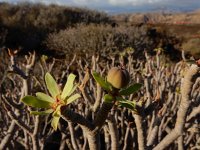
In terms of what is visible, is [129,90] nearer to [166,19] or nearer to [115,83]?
[115,83]

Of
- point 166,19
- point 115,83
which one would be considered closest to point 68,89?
point 115,83

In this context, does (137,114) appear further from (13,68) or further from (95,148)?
(13,68)

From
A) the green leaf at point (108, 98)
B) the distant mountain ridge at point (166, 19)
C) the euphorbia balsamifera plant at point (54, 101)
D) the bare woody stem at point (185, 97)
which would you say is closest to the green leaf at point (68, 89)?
the euphorbia balsamifera plant at point (54, 101)

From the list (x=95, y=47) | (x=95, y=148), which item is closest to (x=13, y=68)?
(x=95, y=148)

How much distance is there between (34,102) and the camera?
1070 millimetres

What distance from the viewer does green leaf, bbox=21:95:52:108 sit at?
105 cm

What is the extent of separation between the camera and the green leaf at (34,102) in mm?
1049

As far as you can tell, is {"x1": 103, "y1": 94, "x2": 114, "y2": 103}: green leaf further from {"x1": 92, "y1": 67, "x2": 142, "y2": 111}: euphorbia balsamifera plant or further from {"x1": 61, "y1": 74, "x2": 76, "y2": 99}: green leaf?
{"x1": 61, "y1": 74, "x2": 76, "y2": 99}: green leaf

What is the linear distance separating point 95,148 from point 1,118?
9.54 feet

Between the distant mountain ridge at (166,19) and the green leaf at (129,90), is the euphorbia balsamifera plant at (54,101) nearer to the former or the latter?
the green leaf at (129,90)

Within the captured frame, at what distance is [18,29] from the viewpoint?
16516 millimetres

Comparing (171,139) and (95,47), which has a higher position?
(171,139)

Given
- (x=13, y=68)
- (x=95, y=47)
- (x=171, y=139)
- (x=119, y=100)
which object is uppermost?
(x=119, y=100)

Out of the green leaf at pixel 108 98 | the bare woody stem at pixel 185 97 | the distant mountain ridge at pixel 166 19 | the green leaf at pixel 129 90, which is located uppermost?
the green leaf at pixel 129 90
